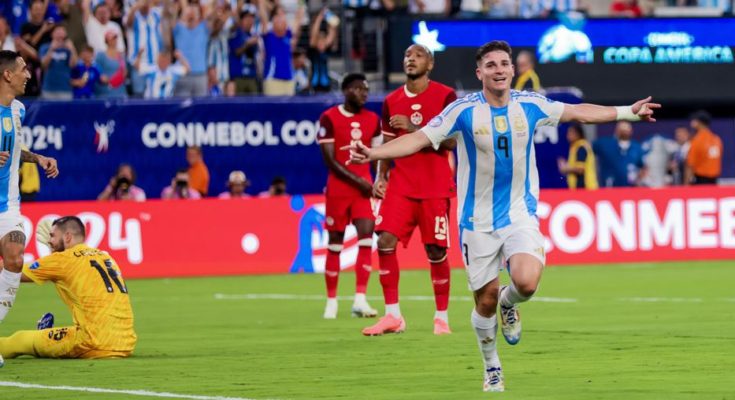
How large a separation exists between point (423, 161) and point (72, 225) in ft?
11.8

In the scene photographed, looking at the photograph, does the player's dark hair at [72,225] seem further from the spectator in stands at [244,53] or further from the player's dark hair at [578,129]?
the player's dark hair at [578,129]

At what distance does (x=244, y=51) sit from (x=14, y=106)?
14.2m

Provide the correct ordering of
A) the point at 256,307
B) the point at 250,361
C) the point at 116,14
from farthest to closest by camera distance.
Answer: the point at 116,14 < the point at 256,307 < the point at 250,361

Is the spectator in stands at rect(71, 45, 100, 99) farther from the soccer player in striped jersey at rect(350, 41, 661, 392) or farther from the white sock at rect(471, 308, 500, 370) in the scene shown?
the white sock at rect(471, 308, 500, 370)

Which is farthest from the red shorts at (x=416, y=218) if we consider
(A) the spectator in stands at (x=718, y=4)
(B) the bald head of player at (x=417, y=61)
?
(A) the spectator in stands at (x=718, y=4)

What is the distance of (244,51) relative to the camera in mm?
26984

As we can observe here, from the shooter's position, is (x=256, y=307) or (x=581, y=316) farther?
(x=256, y=307)

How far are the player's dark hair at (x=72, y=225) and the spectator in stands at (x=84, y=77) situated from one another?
13.3m

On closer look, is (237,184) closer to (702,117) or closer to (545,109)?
(702,117)

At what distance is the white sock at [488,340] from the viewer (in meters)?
10.2

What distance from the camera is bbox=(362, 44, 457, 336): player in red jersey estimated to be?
1448cm

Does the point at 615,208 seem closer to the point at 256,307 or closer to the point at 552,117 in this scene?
the point at 256,307

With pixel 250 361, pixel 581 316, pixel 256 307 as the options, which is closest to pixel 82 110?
pixel 256 307

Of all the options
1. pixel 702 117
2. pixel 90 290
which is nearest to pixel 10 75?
pixel 90 290
